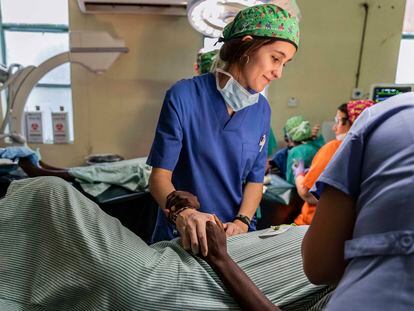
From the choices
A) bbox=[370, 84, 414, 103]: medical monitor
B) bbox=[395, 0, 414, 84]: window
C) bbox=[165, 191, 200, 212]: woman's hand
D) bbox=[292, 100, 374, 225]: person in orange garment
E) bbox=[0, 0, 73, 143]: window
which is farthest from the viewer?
bbox=[395, 0, 414, 84]: window

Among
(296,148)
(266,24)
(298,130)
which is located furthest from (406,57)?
(266,24)

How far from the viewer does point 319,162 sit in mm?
1724

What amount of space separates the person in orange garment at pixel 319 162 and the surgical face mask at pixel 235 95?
0.72 meters

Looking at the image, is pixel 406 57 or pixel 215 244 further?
pixel 406 57

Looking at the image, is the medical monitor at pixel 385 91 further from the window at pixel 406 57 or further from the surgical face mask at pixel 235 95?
the surgical face mask at pixel 235 95

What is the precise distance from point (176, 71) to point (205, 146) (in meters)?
1.85

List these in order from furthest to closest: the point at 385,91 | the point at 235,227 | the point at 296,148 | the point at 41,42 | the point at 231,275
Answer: the point at 41,42
the point at 296,148
the point at 385,91
the point at 235,227
the point at 231,275

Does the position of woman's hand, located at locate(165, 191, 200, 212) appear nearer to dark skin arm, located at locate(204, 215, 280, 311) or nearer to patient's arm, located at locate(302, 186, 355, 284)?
dark skin arm, located at locate(204, 215, 280, 311)

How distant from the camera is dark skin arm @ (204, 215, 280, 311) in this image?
722 mm

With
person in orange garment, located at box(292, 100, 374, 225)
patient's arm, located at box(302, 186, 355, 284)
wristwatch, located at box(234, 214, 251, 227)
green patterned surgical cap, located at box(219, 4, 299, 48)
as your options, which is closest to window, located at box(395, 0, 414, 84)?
person in orange garment, located at box(292, 100, 374, 225)

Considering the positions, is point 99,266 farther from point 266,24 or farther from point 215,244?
point 266,24

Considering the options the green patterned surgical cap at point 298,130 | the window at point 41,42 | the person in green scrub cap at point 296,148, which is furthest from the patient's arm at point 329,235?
the window at point 41,42

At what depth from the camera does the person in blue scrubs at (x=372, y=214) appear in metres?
0.40

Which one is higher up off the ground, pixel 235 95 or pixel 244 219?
pixel 235 95
